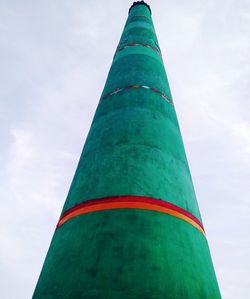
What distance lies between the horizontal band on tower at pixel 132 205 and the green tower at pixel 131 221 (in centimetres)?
2

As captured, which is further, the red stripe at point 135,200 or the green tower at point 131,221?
the red stripe at point 135,200

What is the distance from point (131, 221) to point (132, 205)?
336mm

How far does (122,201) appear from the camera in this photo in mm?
4895

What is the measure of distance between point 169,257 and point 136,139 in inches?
110

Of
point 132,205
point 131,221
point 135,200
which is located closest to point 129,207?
point 132,205

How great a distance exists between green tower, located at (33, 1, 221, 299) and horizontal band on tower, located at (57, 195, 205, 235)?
0.02m

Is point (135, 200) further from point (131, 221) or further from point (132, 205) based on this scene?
point (131, 221)

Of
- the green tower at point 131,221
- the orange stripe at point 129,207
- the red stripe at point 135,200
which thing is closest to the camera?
the green tower at point 131,221

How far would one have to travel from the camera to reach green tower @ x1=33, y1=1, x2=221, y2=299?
12.9ft

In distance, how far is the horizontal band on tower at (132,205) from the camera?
15.8ft

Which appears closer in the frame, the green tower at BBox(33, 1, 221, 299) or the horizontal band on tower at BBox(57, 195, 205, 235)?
the green tower at BBox(33, 1, 221, 299)

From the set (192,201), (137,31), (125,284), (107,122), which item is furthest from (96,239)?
(137,31)

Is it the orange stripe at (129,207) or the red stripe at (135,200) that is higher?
the red stripe at (135,200)

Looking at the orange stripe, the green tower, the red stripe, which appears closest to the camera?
the green tower
